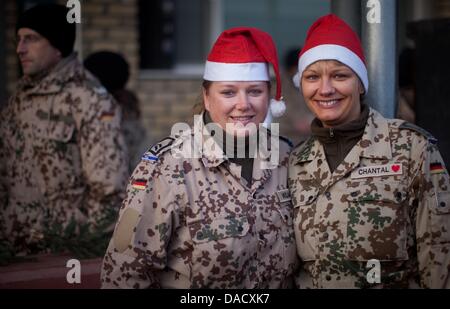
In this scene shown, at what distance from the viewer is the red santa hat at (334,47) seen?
152 inches

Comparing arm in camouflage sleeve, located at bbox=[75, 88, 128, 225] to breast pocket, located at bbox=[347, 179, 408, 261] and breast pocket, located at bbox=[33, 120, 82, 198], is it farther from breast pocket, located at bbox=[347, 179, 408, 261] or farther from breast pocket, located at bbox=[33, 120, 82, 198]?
breast pocket, located at bbox=[347, 179, 408, 261]

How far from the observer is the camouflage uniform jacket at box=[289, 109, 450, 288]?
3.61 metres

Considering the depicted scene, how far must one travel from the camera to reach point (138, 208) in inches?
143

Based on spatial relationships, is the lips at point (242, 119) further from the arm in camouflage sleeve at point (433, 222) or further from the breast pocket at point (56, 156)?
the breast pocket at point (56, 156)

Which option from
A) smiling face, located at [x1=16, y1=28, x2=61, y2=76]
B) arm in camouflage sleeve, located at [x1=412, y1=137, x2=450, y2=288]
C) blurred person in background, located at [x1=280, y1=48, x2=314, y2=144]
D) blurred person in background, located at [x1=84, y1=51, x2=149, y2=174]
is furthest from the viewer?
blurred person in background, located at [x1=280, y1=48, x2=314, y2=144]

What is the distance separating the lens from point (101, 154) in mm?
5344

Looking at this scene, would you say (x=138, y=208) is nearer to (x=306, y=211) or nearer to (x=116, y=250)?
(x=116, y=250)

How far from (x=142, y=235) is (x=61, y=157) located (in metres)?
1.90

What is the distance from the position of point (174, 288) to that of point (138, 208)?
15.5 inches

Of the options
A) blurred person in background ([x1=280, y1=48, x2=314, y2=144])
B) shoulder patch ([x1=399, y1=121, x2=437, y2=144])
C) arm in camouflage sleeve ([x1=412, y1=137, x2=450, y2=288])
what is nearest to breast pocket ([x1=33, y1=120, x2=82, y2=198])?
shoulder patch ([x1=399, y1=121, x2=437, y2=144])

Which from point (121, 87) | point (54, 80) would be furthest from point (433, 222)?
point (121, 87)

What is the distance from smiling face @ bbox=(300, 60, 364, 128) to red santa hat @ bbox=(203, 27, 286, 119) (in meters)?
0.18

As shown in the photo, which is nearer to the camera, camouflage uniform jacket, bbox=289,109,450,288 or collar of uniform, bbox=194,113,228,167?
camouflage uniform jacket, bbox=289,109,450,288
